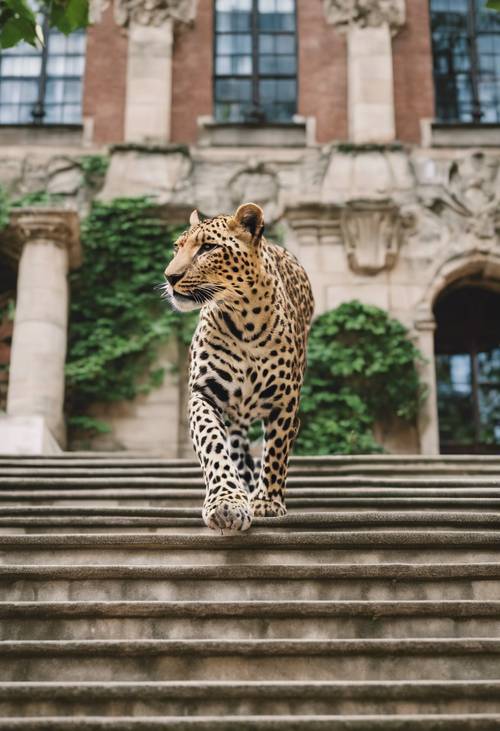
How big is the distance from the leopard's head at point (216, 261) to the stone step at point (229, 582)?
62.8 inches

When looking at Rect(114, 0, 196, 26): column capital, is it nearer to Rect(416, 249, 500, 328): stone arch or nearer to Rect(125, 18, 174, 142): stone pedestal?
Rect(125, 18, 174, 142): stone pedestal

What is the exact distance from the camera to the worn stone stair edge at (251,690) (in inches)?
201

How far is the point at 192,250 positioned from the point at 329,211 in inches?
341

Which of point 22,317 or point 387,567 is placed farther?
point 22,317

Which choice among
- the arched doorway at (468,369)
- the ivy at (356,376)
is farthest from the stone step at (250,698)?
the arched doorway at (468,369)

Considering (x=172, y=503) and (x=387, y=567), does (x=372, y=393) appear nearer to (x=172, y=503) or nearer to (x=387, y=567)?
(x=172, y=503)

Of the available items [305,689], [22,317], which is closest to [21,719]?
[305,689]

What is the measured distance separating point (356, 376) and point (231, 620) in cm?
894

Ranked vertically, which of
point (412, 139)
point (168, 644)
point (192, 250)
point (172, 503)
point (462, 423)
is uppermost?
point (412, 139)

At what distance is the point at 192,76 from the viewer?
652 inches

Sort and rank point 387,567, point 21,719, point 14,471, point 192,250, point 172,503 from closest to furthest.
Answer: point 21,719, point 387,567, point 192,250, point 172,503, point 14,471

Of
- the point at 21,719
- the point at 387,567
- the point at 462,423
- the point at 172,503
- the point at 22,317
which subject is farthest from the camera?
the point at 462,423

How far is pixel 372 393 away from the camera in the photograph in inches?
570

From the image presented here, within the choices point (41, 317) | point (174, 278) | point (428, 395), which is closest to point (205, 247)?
point (174, 278)
